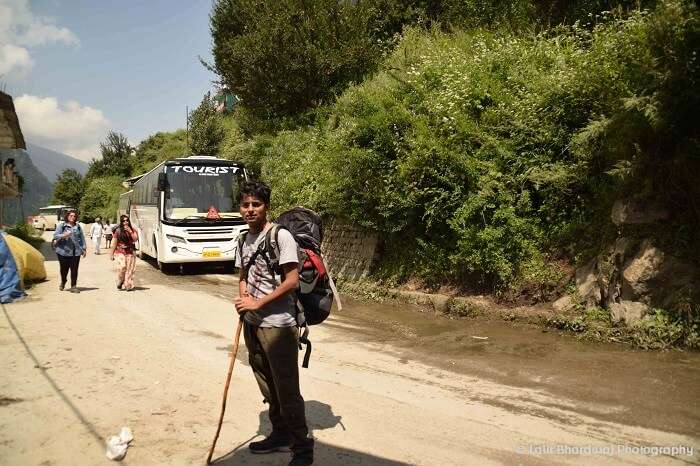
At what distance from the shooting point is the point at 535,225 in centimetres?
831

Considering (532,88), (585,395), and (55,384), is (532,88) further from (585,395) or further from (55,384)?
(55,384)

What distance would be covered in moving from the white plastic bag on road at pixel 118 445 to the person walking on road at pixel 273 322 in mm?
927

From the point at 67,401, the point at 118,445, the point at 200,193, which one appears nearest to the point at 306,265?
the point at 118,445

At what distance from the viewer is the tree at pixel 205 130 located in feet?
106

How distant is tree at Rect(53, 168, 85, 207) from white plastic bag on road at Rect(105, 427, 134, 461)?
228 feet

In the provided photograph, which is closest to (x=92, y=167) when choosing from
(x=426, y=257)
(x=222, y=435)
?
(x=426, y=257)

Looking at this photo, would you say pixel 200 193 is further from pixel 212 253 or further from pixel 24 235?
pixel 24 235

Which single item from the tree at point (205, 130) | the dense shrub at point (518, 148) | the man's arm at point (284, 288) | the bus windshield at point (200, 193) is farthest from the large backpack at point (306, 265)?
the tree at point (205, 130)

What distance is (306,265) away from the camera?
3463 mm

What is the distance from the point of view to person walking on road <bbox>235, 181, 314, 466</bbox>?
10.6 feet

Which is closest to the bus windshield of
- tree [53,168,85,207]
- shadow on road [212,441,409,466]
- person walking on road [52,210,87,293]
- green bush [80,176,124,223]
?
A: person walking on road [52,210,87,293]

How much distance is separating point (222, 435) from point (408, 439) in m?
1.52

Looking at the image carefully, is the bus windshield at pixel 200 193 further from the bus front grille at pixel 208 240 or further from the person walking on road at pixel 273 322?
the person walking on road at pixel 273 322

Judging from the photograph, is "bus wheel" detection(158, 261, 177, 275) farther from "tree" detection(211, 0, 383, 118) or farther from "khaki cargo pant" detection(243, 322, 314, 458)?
"khaki cargo pant" detection(243, 322, 314, 458)
